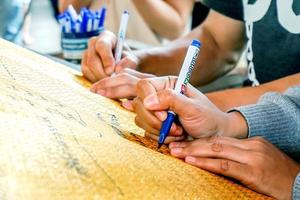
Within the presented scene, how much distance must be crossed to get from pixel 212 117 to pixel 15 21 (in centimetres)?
103

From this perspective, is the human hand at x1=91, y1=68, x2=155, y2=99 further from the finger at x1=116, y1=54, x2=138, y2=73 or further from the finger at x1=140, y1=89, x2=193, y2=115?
the finger at x1=140, y1=89, x2=193, y2=115

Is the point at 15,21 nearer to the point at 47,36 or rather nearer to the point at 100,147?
the point at 47,36

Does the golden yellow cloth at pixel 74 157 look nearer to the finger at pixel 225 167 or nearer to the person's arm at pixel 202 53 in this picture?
the finger at pixel 225 167

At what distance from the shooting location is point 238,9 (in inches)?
51.1

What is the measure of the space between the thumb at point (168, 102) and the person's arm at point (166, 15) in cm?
112

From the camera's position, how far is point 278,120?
0.75m

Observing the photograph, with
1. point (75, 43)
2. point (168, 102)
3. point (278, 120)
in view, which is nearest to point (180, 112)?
point (168, 102)

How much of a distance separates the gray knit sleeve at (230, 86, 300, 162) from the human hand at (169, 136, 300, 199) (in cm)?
5

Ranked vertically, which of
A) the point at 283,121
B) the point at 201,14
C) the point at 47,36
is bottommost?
the point at 47,36

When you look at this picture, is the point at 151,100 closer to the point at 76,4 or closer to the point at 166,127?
the point at 166,127

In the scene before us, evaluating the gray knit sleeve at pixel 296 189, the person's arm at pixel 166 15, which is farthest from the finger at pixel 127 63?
the person's arm at pixel 166 15

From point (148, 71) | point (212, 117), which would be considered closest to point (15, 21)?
point (148, 71)

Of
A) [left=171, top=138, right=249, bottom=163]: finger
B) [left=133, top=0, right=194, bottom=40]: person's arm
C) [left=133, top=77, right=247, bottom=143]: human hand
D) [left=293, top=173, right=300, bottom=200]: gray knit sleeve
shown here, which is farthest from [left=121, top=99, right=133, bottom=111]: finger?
[left=133, top=0, right=194, bottom=40]: person's arm

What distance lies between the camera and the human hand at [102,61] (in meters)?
1.07
